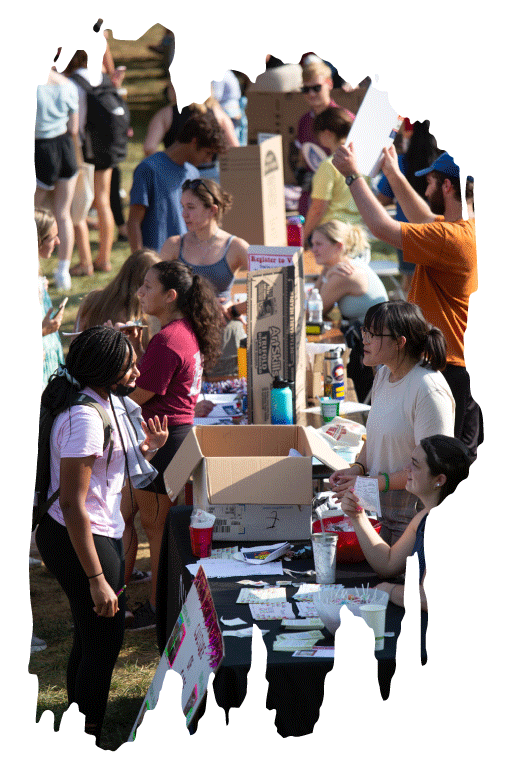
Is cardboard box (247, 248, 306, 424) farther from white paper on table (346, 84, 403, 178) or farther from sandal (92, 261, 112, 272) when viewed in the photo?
sandal (92, 261, 112, 272)

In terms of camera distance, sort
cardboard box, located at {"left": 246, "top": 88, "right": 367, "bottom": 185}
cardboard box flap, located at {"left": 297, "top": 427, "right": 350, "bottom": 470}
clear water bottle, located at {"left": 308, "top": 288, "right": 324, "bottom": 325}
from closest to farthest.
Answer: cardboard box flap, located at {"left": 297, "top": 427, "right": 350, "bottom": 470} < clear water bottle, located at {"left": 308, "top": 288, "right": 324, "bottom": 325} < cardboard box, located at {"left": 246, "top": 88, "right": 367, "bottom": 185}

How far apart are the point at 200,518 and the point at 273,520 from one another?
0.28m

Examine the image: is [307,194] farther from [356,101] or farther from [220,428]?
[220,428]

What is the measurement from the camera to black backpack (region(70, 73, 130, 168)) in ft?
27.1

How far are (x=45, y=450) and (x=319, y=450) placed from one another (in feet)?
3.48

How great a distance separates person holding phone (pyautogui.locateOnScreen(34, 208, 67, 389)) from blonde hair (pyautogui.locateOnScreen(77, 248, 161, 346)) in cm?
18

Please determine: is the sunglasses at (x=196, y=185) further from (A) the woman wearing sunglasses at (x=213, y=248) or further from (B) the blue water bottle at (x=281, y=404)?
(B) the blue water bottle at (x=281, y=404)

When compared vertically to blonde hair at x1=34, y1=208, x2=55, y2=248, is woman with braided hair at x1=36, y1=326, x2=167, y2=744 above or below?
below

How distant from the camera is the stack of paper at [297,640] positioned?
2.49 meters

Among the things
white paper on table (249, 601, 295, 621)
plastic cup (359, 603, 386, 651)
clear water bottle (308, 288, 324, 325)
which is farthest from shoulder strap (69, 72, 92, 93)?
plastic cup (359, 603, 386, 651)

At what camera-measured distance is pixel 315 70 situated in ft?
29.7

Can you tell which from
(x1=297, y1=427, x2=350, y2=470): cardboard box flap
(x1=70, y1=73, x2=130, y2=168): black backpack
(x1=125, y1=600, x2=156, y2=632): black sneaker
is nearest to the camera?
(x1=297, y1=427, x2=350, y2=470): cardboard box flap

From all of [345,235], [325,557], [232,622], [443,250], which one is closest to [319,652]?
[232,622]

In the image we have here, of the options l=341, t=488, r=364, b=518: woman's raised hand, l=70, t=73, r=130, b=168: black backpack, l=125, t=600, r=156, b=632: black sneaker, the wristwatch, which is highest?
l=70, t=73, r=130, b=168: black backpack
